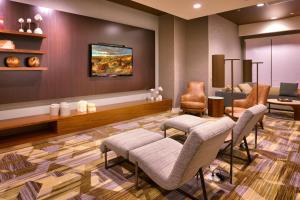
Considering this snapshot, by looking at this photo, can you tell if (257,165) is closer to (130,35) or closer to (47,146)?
(47,146)

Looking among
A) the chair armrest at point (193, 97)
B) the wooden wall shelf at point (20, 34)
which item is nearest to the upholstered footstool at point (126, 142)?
the wooden wall shelf at point (20, 34)

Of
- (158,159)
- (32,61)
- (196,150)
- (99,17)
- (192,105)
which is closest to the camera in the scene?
(196,150)

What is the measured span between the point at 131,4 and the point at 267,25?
16.5 feet

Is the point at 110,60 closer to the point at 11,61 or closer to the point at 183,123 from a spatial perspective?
the point at 11,61

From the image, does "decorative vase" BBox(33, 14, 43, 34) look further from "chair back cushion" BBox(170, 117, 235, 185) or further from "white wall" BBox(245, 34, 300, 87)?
"white wall" BBox(245, 34, 300, 87)

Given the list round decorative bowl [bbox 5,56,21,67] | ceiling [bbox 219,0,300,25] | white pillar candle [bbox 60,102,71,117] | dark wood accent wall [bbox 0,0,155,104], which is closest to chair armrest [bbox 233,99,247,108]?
ceiling [bbox 219,0,300,25]

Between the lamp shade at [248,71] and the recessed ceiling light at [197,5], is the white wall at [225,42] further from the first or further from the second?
the lamp shade at [248,71]

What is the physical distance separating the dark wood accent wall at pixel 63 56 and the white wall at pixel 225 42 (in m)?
2.42

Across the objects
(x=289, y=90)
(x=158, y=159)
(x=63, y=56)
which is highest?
(x=63, y=56)

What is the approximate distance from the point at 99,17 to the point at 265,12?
4.89m

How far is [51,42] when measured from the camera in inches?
168

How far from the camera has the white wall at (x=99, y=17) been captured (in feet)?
13.3

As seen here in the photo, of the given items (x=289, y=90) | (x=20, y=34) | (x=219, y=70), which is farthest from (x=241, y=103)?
(x=20, y=34)

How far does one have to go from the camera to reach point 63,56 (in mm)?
4457
